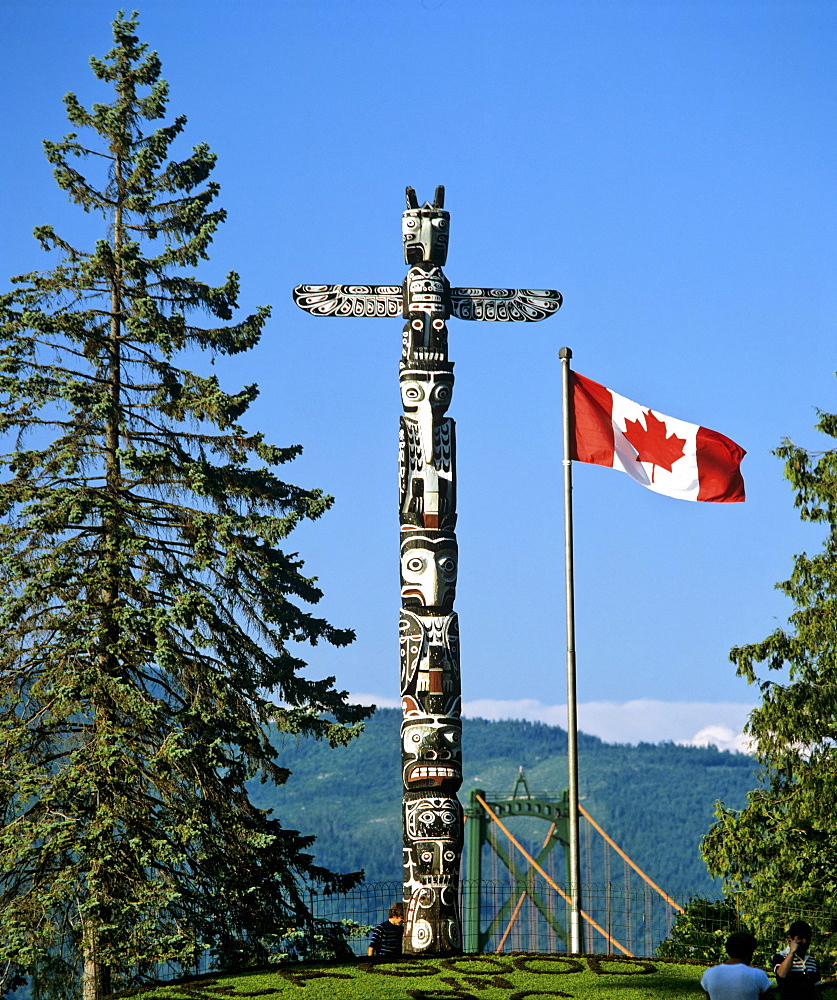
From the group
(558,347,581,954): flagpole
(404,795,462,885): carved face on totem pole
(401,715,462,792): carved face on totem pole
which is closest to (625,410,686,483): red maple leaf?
(558,347,581,954): flagpole

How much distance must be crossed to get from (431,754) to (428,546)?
269cm

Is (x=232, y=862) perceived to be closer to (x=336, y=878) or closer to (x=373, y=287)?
(x=336, y=878)

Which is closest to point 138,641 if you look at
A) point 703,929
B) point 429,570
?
point 429,570

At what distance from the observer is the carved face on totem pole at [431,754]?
16891 millimetres

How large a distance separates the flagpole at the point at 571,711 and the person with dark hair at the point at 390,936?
87.4 inches

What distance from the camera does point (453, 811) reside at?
16922 mm

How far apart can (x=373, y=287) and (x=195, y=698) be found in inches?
269

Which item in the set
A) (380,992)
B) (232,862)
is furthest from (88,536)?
(380,992)

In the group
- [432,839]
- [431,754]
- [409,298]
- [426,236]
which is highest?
[426,236]

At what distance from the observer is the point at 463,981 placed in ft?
50.0

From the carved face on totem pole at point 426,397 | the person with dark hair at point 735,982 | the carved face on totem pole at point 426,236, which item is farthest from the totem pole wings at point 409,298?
the person with dark hair at point 735,982

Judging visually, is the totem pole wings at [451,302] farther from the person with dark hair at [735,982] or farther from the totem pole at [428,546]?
the person with dark hair at [735,982]

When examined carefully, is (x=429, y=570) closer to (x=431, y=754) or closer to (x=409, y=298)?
(x=431, y=754)

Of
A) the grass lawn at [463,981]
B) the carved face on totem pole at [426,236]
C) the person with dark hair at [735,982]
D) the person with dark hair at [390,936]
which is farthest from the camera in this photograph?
the carved face on totem pole at [426,236]
